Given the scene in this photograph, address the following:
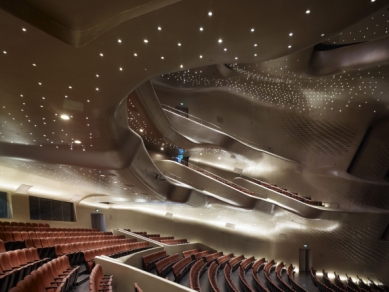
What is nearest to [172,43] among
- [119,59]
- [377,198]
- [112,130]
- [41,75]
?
[119,59]

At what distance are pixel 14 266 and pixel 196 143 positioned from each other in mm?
6574

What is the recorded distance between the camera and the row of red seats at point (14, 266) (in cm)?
206

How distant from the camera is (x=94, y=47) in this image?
2186 mm

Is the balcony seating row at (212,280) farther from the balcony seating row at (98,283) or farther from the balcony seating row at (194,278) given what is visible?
the balcony seating row at (98,283)

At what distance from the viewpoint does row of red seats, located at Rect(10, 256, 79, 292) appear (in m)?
1.71

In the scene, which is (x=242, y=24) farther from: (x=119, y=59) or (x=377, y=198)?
(x=377, y=198)

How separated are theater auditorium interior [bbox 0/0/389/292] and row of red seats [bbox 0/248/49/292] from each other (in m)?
0.02

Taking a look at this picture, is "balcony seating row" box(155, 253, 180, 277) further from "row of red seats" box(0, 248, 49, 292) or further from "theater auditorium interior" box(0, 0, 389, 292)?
"row of red seats" box(0, 248, 49, 292)

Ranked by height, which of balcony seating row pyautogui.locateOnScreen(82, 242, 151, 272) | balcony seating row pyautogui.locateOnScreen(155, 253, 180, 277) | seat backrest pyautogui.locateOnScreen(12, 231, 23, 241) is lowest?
balcony seating row pyautogui.locateOnScreen(155, 253, 180, 277)

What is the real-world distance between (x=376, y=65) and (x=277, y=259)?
540cm

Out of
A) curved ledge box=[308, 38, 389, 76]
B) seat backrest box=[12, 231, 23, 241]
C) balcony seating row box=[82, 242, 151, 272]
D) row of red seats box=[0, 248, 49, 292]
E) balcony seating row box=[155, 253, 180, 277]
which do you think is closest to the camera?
row of red seats box=[0, 248, 49, 292]

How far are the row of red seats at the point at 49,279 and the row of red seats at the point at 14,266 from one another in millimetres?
169

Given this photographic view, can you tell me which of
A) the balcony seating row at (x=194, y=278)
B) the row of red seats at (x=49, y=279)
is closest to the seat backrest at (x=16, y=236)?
the row of red seats at (x=49, y=279)

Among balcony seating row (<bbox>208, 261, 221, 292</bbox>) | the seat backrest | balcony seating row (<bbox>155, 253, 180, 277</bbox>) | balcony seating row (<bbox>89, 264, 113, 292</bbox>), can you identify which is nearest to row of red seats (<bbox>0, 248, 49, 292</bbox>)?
balcony seating row (<bbox>89, 264, 113, 292</bbox>)
